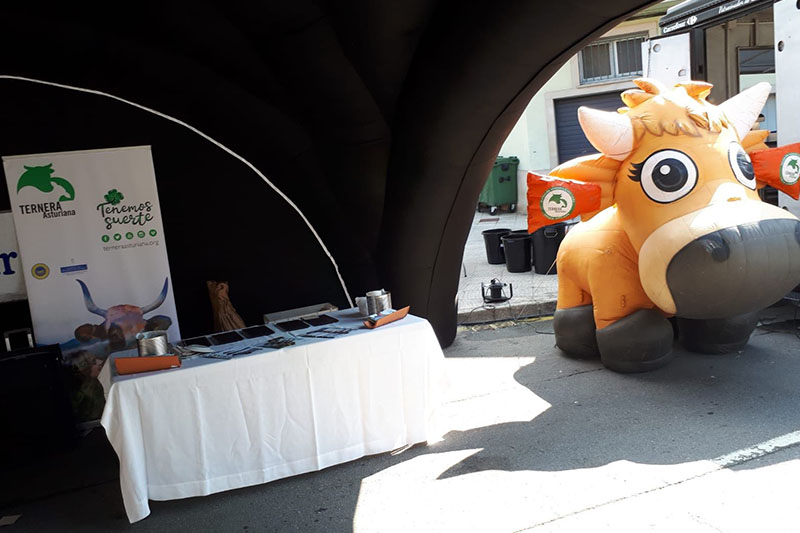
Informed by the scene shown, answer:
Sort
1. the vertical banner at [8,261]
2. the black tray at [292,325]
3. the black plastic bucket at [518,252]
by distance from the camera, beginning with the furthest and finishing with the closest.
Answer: the black plastic bucket at [518,252], the vertical banner at [8,261], the black tray at [292,325]

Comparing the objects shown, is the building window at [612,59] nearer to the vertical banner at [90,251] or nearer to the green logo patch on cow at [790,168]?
the green logo patch on cow at [790,168]

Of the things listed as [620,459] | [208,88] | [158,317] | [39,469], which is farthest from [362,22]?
[39,469]

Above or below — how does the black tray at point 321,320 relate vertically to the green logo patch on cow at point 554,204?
below

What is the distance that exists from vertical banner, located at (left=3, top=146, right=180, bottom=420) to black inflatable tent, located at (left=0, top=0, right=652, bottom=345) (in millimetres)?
146

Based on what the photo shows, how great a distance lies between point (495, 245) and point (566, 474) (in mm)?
6611

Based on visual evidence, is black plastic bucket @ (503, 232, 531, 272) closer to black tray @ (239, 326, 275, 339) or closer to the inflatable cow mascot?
the inflatable cow mascot

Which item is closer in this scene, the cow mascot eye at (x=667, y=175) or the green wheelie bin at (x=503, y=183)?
the cow mascot eye at (x=667, y=175)

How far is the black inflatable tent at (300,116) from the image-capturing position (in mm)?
4957

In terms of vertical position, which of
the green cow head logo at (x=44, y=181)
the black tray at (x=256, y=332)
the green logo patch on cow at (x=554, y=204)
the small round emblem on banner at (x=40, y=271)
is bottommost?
the black tray at (x=256, y=332)

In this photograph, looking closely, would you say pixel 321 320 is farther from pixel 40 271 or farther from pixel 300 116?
pixel 40 271

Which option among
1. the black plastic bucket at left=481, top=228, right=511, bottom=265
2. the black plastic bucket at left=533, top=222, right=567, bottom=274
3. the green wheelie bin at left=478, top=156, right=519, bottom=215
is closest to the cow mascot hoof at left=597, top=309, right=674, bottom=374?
the black plastic bucket at left=533, top=222, right=567, bottom=274

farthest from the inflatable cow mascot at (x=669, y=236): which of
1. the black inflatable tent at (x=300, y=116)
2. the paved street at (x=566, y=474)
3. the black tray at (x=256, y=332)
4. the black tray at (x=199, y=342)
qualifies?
the black tray at (x=199, y=342)

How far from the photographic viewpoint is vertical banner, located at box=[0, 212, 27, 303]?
5434 mm

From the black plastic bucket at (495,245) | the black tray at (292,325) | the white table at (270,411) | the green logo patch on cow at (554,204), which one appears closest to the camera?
the white table at (270,411)
